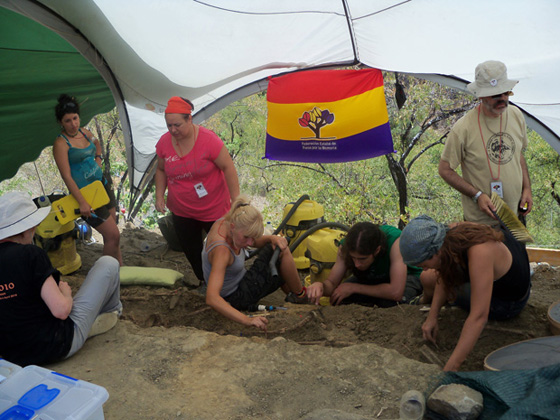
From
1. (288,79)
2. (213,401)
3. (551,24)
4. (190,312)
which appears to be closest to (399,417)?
(213,401)

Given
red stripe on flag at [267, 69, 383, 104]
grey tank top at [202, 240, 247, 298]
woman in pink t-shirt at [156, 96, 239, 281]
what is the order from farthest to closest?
red stripe on flag at [267, 69, 383, 104]
woman in pink t-shirt at [156, 96, 239, 281]
grey tank top at [202, 240, 247, 298]

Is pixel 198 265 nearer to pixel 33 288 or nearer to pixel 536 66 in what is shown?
pixel 33 288

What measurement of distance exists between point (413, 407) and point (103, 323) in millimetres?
1845

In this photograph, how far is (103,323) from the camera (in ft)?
9.39

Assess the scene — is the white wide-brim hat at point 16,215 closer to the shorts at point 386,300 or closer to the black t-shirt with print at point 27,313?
the black t-shirt with print at point 27,313

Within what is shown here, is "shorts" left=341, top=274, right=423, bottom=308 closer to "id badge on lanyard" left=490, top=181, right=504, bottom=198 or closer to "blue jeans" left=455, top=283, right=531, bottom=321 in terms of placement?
"blue jeans" left=455, top=283, right=531, bottom=321

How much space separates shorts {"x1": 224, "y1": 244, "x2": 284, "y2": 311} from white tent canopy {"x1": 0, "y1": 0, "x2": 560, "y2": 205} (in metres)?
2.24

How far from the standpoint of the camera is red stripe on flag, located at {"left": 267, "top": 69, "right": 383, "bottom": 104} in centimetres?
536

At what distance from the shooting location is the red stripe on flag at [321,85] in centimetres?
536

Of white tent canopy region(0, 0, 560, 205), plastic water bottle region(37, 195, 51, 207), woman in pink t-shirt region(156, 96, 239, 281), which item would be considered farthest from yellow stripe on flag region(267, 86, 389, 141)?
plastic water bottle region(37, 195, 51, 207)

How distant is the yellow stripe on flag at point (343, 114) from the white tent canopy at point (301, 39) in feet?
1.36

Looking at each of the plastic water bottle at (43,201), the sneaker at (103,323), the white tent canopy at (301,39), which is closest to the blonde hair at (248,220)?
the sneaker at (103,323)

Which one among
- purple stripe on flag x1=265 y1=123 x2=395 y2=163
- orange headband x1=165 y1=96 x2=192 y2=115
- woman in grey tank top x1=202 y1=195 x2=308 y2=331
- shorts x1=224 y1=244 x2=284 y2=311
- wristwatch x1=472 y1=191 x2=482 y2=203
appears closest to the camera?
woman in grey tank top x1=202 y1=195 x2=308 y2=331

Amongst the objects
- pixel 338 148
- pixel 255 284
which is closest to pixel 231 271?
pixel 255 284
